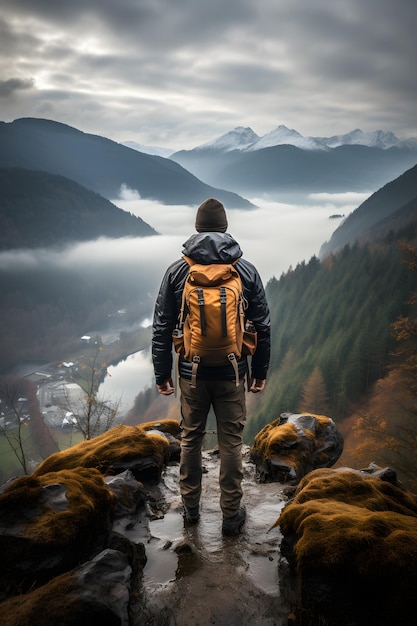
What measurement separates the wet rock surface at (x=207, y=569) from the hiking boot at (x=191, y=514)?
0.08 metres

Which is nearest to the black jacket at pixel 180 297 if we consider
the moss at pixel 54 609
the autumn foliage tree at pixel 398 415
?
the moss at pixel 54 609

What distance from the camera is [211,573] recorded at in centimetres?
487

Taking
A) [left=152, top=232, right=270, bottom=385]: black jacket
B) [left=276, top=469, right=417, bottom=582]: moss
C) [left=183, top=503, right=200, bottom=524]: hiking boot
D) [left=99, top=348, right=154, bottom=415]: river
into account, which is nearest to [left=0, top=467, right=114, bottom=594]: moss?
[left=183, top=503, right=200, bottom=524]: hiking boot

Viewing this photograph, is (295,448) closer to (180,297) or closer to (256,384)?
(256,384)

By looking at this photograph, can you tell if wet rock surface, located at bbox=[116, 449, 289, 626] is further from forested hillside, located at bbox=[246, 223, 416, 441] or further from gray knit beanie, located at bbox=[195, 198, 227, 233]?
forested hillside, located at bbox=[246, 223, 416, 441]

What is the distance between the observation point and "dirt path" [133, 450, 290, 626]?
13.8 feet

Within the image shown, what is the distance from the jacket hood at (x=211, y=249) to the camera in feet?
17.1

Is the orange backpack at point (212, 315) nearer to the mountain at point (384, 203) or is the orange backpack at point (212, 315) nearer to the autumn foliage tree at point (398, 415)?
the autumn foliage tree at point (398, 415)

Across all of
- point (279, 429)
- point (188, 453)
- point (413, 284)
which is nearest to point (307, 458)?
point (279, 429)

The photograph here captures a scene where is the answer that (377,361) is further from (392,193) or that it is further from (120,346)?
(120,346)

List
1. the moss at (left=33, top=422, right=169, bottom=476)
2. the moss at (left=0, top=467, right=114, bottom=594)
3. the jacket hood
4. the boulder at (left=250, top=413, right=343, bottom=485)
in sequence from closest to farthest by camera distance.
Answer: the moss at (left=0, top=467, right=114, bottom=594) → the jacket hood → the moss at (left=33, top=422, right=169, bottom=476) → the boulder at (left=250, top=413, right=343, bottom=485)

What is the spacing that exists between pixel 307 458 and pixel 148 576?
5036 mm

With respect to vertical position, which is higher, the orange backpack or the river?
the orange backpack

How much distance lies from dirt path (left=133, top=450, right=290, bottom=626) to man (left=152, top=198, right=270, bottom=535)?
1.14 ft
